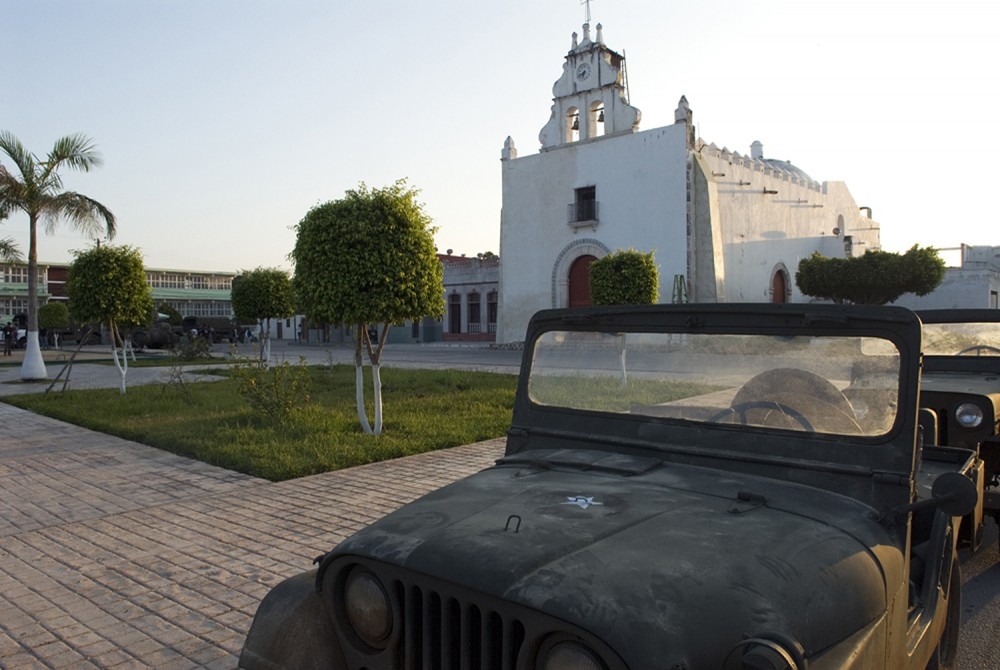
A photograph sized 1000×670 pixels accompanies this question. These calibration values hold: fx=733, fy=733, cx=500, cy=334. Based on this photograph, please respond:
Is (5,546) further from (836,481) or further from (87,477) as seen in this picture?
(836,481)

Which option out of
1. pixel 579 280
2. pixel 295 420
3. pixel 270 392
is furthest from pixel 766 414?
pixel 579 280

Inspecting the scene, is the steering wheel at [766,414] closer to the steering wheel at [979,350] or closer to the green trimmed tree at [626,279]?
the steering wheel at [979,350]

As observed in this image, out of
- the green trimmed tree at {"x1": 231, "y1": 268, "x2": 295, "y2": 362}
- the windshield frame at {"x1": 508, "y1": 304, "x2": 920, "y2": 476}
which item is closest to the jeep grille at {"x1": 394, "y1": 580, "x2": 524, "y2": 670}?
the windshield frame at {"x1": 508, "y1": 304, "x2": 920, "y2": 476}

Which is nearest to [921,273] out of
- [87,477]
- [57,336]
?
[87,477]

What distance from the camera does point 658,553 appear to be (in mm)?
1679

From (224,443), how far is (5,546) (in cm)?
333

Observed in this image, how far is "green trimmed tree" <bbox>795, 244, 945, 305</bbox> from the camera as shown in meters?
29.3

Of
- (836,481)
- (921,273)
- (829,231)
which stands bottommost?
(836,481)

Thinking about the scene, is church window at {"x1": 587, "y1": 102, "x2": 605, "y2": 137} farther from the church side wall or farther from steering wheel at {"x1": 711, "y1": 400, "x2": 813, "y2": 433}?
steering wheel at {"x1": 711, "y1": 400, "x2": 813, "y2": 433}

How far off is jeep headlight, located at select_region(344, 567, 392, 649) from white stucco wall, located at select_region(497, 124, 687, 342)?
24.4 metres

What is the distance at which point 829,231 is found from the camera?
123 ft

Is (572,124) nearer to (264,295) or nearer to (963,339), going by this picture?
(264,295)

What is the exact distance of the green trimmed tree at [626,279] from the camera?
15555 mm

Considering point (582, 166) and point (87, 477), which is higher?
point (582, 166)
